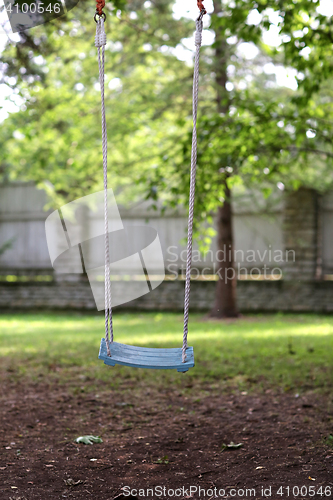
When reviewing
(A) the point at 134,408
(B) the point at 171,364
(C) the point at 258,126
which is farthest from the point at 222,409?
(C) the point at 258,126

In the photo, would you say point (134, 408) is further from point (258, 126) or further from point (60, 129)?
point (60, 129)

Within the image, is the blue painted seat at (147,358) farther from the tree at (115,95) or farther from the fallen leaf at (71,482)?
the tree at (115,95)

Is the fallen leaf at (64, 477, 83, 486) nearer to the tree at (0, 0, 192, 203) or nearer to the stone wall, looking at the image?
the tree at (0, 0, 192, 203)

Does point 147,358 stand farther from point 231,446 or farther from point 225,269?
point 225,269

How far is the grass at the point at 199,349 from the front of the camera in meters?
4.80

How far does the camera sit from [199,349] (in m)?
6.16

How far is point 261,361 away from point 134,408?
200 centimetres

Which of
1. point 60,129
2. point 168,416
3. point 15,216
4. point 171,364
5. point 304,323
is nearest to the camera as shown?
point 171,364

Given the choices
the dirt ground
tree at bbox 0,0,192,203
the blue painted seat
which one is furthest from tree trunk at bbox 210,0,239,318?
the blue painted seat


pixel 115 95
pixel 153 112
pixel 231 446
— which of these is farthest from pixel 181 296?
pixel 231 446

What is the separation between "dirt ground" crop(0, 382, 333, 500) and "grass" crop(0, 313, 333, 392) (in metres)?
0.44

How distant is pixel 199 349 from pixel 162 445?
3.08 meters

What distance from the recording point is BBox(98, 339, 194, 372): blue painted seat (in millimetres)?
2504

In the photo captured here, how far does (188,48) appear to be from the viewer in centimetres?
781
